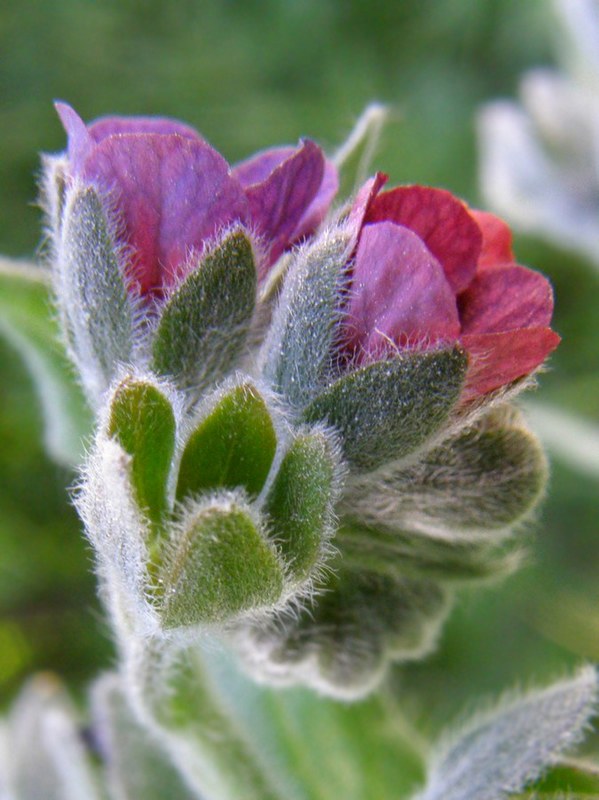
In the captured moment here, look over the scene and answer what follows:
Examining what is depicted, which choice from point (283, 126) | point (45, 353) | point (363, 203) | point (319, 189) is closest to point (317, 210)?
point (319, 189)

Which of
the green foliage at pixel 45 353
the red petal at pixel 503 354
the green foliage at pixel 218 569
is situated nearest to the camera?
the green foliage at pixel 218 569

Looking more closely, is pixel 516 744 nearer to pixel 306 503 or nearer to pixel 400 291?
pixel 306 503

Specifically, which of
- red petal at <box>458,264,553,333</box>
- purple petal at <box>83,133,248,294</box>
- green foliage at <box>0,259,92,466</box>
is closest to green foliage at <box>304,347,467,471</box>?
red petal at <box>458,264,553,333</box>

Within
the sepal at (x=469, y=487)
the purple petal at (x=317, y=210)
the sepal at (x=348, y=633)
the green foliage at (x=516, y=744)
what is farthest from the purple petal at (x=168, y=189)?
the green foliage at (x=516, y=744)

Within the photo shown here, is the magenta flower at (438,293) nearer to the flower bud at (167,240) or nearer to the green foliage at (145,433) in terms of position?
the flower bud at (167,240)

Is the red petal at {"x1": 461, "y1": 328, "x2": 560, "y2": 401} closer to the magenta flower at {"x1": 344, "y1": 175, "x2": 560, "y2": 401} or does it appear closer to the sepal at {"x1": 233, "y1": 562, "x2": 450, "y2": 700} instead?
the magenta flower at {"x1": 344, "y1": 175, "x2": 560, "y2": 401}
